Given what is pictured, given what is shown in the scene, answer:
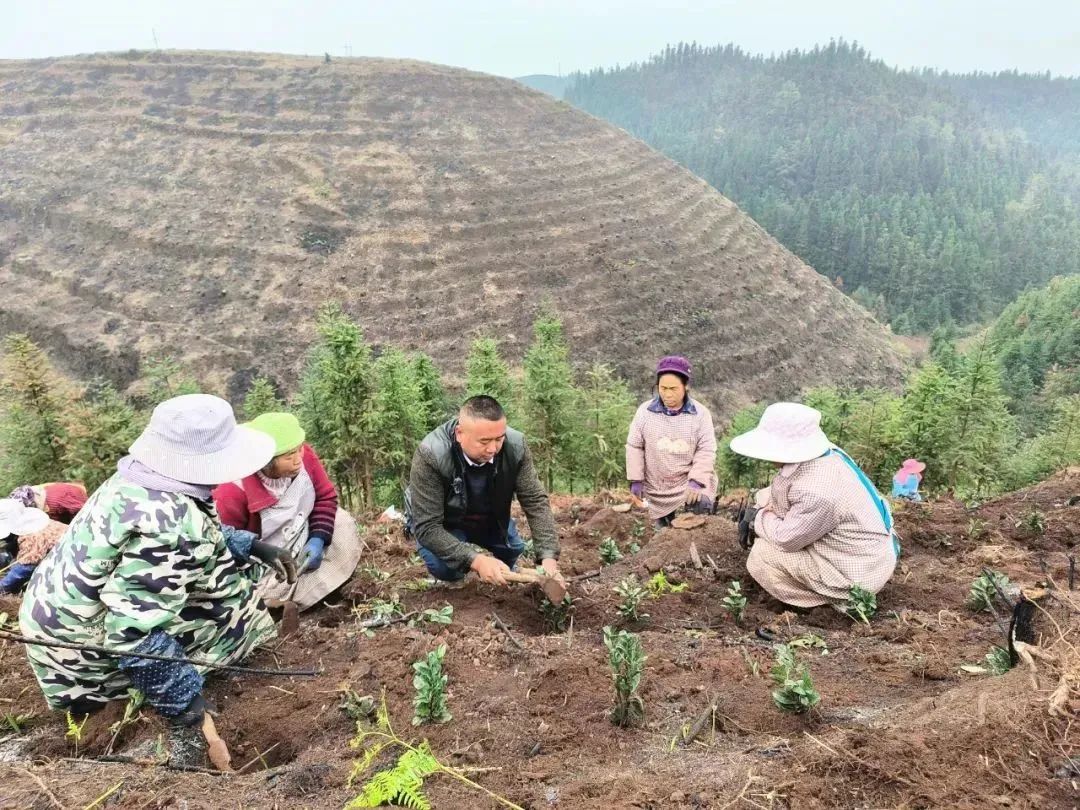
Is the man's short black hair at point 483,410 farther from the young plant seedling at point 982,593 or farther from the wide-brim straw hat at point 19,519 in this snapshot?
the wide-brim straw hat at point 19,519

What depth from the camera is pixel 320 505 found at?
15.0ft

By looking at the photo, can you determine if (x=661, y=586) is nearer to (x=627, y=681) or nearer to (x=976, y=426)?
(x=627, y=681)

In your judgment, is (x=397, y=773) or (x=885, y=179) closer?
(x=397, y=773)

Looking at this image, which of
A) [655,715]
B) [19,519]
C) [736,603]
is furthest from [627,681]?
[19,519]

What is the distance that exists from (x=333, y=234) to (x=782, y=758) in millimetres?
49154

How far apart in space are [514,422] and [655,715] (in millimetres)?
17792

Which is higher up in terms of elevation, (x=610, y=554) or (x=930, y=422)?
(x=610, y=554)

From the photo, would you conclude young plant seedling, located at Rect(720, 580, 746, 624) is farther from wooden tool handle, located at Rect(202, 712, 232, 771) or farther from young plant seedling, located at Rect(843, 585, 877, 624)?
→ wooden tool handle, located at Rect(202, 712, 232, 771)

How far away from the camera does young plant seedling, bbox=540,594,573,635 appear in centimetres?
426

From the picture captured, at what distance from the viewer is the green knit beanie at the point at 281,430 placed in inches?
155

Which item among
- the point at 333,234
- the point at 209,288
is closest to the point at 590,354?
the point at 333,234

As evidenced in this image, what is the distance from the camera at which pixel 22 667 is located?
3.70 meters

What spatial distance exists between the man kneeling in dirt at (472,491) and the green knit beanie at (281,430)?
725 millimetres

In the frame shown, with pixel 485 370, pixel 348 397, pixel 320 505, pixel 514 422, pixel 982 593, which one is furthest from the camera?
pixel 514 422
